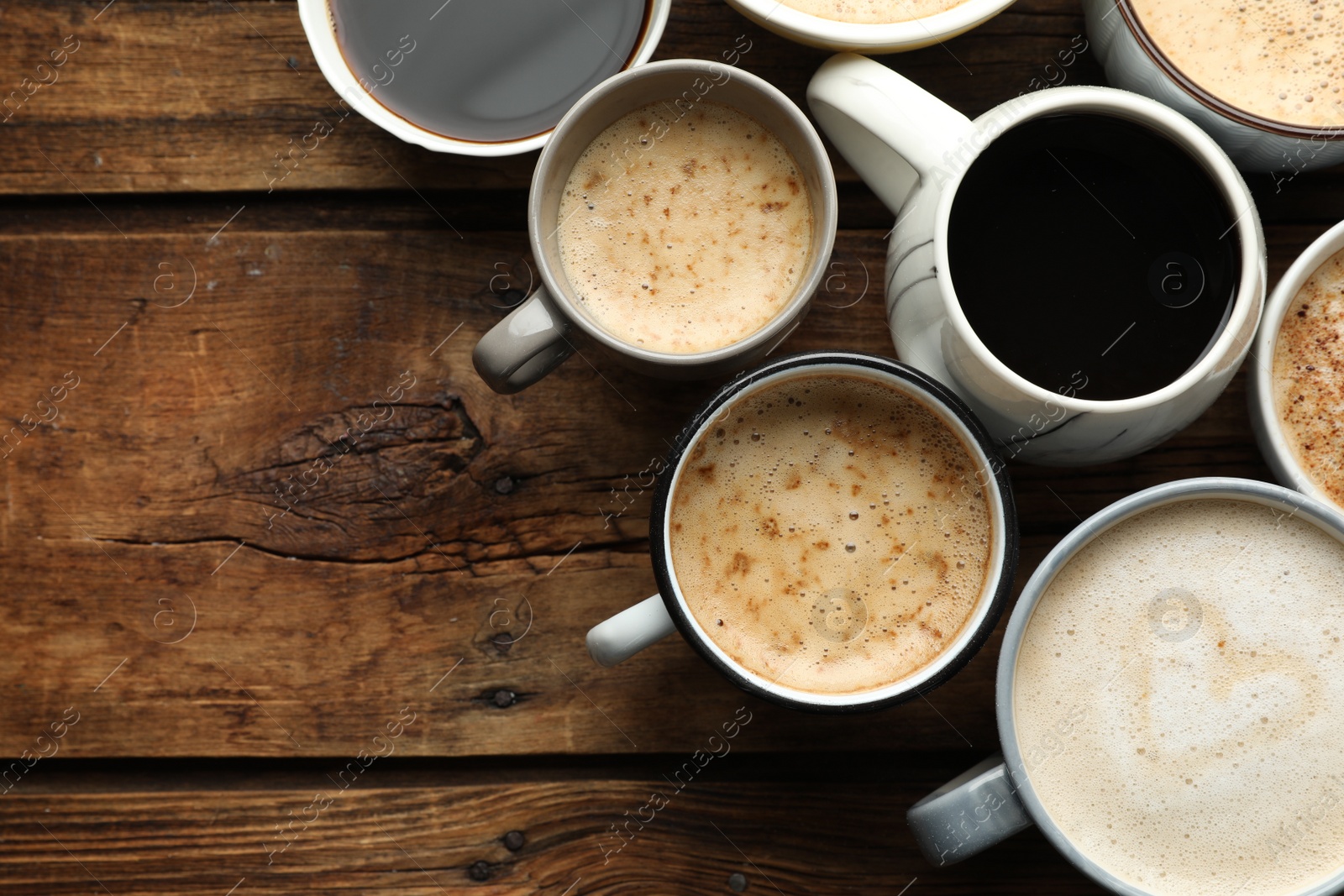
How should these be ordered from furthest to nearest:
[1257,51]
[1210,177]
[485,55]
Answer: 1. [485,55]
2. [1257,51]
3. [1210,177]

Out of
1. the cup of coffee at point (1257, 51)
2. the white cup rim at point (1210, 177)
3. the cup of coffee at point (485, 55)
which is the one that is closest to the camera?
the white cup rim at point (1210, 177)

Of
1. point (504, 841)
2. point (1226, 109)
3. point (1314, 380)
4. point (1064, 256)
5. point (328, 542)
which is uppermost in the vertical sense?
point (1226, 109)

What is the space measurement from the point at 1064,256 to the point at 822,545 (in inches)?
12.2

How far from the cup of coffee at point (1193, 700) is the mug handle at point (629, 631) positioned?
0.25 meters

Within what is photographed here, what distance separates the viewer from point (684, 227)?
86 centimetres

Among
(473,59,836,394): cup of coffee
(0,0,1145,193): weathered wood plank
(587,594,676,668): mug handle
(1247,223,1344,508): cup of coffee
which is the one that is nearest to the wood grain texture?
(0,0,1145,193): weathered wood plank

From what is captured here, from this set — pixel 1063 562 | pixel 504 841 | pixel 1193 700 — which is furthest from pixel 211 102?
pixel 1193 700

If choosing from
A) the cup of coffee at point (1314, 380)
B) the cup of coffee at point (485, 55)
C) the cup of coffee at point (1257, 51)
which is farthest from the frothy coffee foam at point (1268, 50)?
the cup of coffee at point (485, 55)

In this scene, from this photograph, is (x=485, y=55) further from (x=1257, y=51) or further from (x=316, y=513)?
(x=1257, y=51)

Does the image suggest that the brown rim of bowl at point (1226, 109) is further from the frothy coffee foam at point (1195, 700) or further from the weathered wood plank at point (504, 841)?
the weathered wood plank at point (504, 841)

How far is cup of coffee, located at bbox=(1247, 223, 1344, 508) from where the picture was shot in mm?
830

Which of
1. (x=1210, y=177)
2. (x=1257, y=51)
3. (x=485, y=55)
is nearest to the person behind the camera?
(x=1210, y=177)

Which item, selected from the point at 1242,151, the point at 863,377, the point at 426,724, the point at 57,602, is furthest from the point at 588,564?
the point at 1242,151

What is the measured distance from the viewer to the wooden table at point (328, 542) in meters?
0.94
